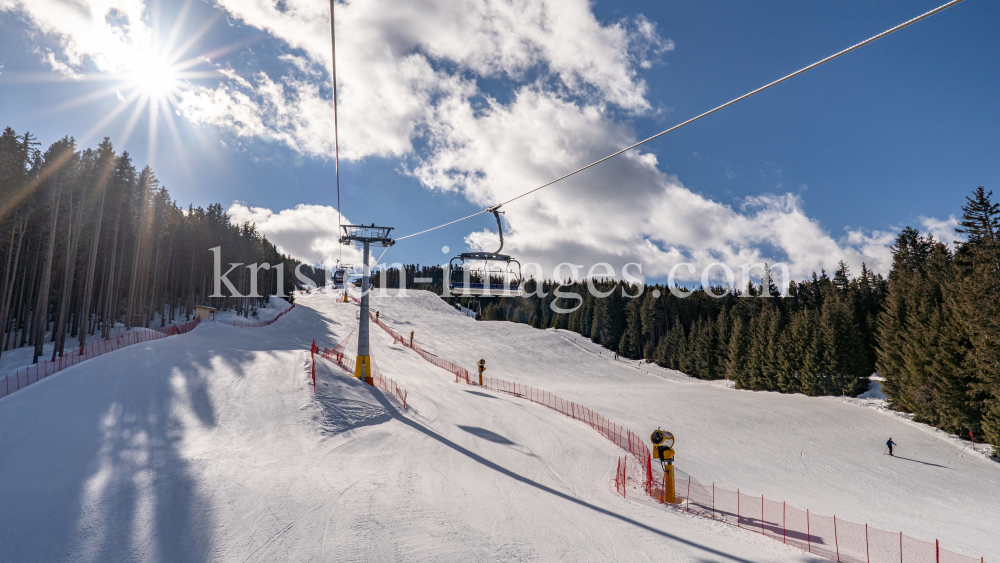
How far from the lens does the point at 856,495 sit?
1839 centimetres

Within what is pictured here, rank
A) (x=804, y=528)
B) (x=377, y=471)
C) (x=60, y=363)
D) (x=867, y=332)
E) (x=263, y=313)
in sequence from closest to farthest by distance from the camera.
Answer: (x=804, y=528) < (x=377, y=471) < (x=60, y=363) < (x=867, y=332) < (x=263, y=313)

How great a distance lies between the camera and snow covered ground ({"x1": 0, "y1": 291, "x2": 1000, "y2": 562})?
8.59 meters

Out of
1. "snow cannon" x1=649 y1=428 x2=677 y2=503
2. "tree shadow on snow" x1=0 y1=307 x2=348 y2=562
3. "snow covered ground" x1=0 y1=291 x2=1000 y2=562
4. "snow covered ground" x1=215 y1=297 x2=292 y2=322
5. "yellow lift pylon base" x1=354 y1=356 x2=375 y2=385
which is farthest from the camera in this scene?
"snow covered ground" x1=215 y1=297 x2=292 y2=322

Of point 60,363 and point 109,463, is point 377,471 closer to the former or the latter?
point 109,463

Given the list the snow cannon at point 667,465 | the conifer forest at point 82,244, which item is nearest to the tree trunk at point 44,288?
the conifer forest at point 82,244

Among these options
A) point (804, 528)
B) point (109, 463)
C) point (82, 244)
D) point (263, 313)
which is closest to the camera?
point (109, 463)

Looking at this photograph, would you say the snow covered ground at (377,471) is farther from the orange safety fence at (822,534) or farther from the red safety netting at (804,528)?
the orange safety fence at (822,534)

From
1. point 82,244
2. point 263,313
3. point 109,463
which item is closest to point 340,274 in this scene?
point 263,313

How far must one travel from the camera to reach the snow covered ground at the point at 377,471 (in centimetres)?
859

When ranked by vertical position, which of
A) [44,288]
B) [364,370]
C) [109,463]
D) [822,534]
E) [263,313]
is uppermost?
[44,288]

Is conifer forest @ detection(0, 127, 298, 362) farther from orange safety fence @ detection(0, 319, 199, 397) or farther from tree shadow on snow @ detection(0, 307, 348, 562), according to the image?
tree shadow on snow @ detection(0, 307, 348, 562)

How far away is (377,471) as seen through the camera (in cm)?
1307

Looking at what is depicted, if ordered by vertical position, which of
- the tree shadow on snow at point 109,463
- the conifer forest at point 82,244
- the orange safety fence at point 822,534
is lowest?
the orange safety fence at point 822,534

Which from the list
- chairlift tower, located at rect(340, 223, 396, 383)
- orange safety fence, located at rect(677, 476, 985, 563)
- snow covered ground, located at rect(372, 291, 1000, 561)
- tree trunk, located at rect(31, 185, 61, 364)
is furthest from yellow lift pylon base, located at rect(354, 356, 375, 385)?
tree trunk, located at rect(31, 185, 61, 364)
